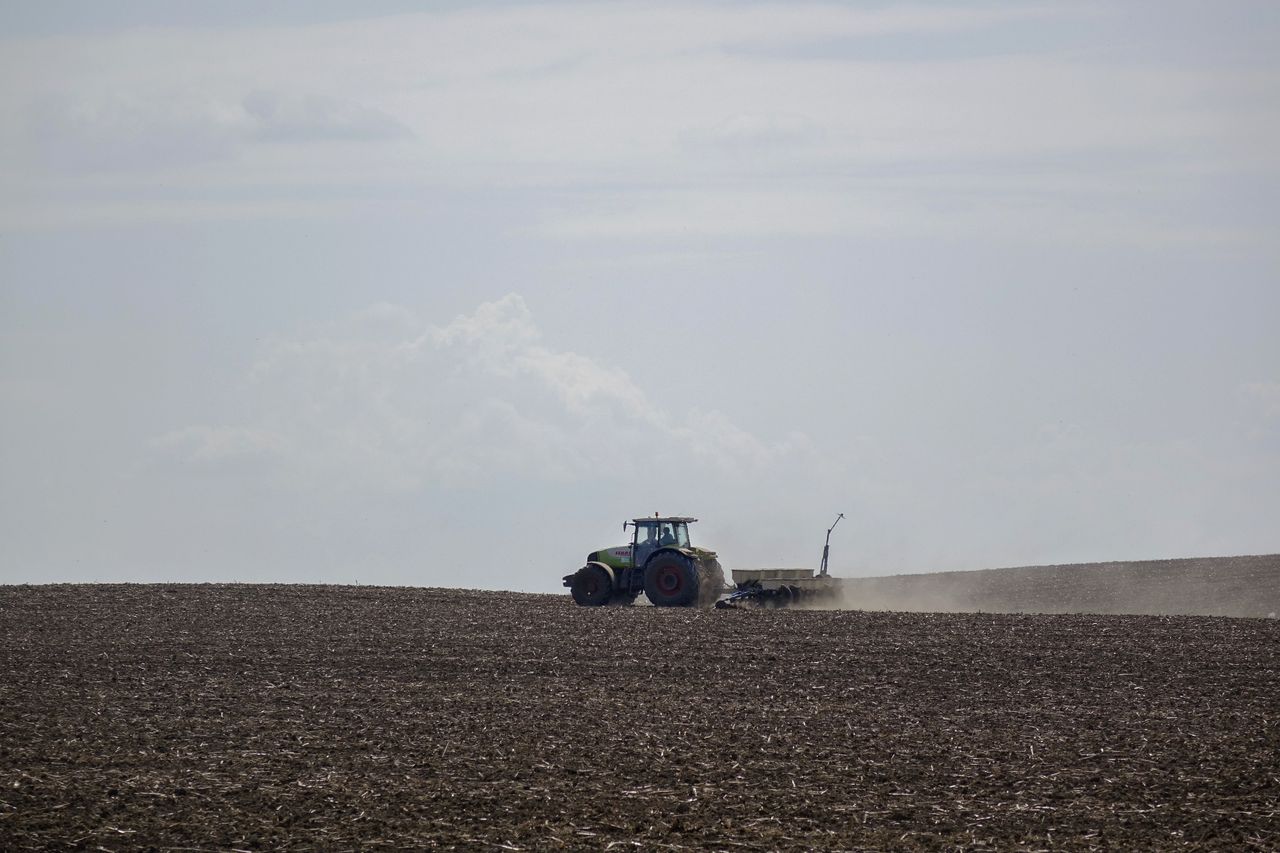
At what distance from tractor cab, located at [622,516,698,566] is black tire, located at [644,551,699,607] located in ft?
1.17

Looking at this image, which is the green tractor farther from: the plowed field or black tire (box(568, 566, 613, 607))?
the plowed field

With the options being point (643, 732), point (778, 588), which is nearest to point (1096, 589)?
point (778, 588)

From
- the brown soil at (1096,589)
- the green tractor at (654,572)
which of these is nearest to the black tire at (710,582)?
the green tractor at (654,572)

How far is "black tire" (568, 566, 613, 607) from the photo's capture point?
112 ft

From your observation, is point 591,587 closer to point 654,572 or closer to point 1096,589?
point 654,572

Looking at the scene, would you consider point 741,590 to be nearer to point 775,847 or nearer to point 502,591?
point 502,591

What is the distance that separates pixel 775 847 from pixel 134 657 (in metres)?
A: 15.8

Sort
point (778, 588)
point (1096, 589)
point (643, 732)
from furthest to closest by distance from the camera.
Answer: point (1096, 589) → point (778, 588) → point (643, 732)

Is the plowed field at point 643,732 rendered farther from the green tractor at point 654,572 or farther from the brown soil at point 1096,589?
the brown soil at point 1096,589

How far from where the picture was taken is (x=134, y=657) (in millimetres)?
24469

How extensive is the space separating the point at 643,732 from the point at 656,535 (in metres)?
16.4

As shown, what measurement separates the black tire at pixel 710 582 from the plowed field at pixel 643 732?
3744 mm

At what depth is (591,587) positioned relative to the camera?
112 ft

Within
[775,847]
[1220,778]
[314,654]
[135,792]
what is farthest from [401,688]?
[1220,778]
